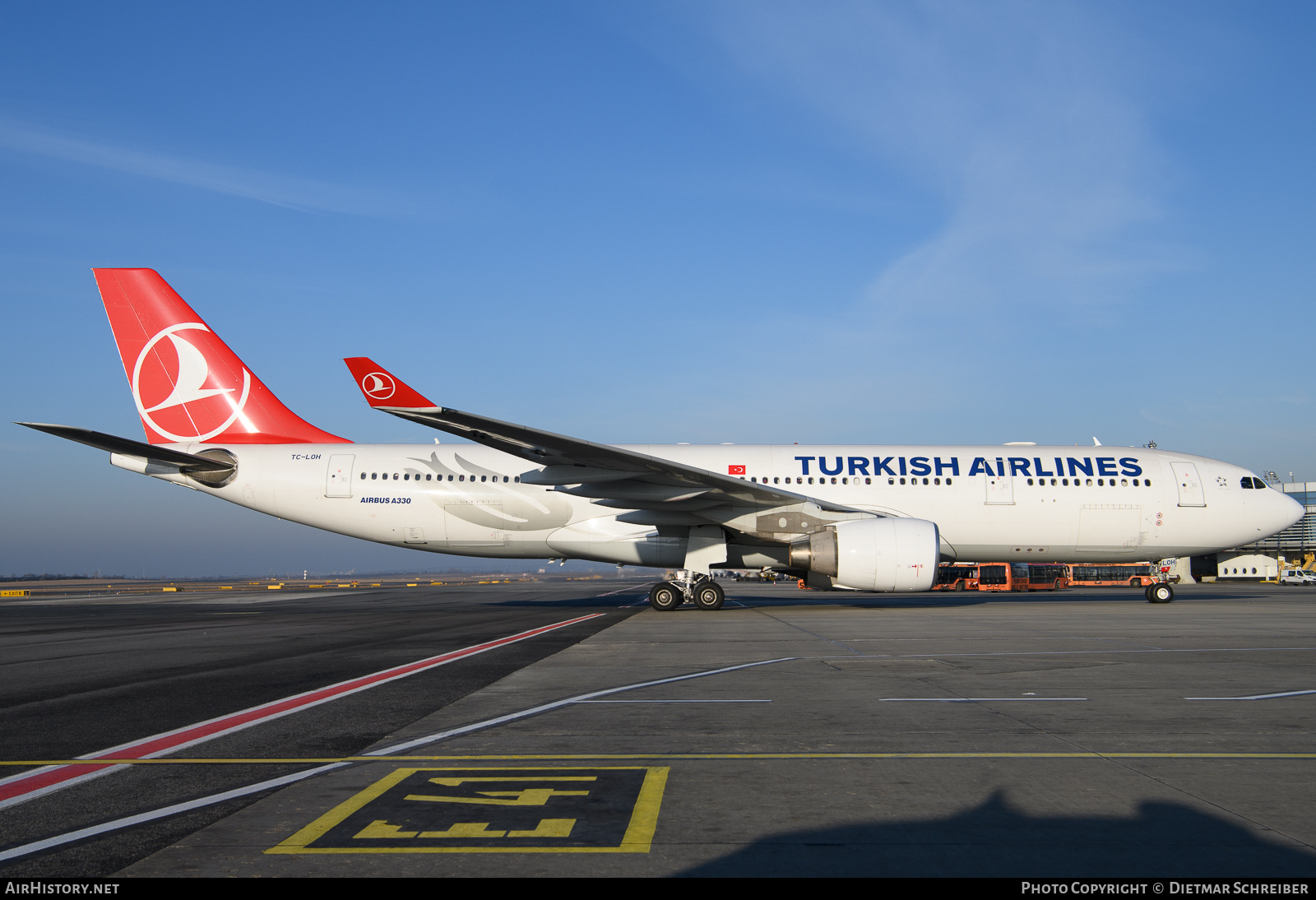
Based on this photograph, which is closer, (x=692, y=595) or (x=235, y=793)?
(x=235, y=793)

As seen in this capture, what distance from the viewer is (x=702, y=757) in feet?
15.1

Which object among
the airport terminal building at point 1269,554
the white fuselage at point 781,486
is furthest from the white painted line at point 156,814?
the airport terminal building at point 1269,554

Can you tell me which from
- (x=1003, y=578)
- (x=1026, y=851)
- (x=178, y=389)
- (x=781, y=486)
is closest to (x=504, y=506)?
(x=781, y=486)

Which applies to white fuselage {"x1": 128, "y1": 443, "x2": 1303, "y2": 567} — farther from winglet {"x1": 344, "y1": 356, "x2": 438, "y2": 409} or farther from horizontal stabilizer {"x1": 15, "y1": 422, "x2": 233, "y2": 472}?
winglet {"x1": 344, "y1": 356, "x2": 438, "y2": 409}

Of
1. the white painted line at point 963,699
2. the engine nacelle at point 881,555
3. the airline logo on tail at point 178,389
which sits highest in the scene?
the airline logo on tail at point 178,389

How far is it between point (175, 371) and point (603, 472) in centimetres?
1163

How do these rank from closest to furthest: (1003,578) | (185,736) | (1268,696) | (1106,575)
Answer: (185,736) → (1268,696) → (1003,578) → (1106,575)

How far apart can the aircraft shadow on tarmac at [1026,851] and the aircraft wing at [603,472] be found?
11195 mm

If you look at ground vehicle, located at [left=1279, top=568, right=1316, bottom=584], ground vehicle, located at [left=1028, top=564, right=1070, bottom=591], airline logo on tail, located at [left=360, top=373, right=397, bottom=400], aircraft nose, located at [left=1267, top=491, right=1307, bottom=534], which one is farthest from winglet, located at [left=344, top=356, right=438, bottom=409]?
ground vehicle, located at [left=1279, top=568, right=1316, bottom=584]

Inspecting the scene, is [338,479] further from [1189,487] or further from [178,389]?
[1189,487]

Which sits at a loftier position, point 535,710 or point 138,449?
point 138,449

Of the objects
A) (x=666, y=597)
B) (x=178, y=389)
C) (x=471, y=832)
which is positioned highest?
(x=178, y=389)

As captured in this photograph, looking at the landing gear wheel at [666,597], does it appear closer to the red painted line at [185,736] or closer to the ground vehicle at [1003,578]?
the red painted line at [185,736]

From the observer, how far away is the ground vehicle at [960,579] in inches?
1551
